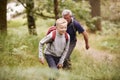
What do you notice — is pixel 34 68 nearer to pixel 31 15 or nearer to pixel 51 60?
pixel 51 60

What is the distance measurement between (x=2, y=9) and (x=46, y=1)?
7.12 feet

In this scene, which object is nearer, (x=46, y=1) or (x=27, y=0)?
(x=27, y=0)

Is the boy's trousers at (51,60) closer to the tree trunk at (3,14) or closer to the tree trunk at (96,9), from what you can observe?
the tree trunk at (3,14)

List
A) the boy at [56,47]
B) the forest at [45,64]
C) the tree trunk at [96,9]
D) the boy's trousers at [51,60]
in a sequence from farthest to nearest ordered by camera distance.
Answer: the tree trunk at [96,9], the boy's trousers at [51,60], the boy at [56,47], the forest at [45,64]

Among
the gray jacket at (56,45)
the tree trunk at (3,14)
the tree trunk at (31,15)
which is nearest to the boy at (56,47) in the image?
the gray jacket at (56,45)

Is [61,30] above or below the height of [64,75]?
above

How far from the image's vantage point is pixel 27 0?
13648 millimetres

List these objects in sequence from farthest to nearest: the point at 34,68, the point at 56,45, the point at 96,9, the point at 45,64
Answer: the point at 96,9 → the point at 45,64 → the point at 56,45 → the point at 34,68

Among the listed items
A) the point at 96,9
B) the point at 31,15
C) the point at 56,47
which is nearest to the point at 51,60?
the point at 56,47

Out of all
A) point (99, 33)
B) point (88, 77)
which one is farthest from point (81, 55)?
point (99, 33)

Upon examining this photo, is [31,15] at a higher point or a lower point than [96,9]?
higher

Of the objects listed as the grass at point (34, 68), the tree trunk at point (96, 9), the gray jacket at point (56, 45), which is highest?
the gray jacket at point (56, 45)

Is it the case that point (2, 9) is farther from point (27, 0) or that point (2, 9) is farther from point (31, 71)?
point (31, 71)

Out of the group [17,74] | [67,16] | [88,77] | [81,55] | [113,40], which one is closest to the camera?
[17,74]
